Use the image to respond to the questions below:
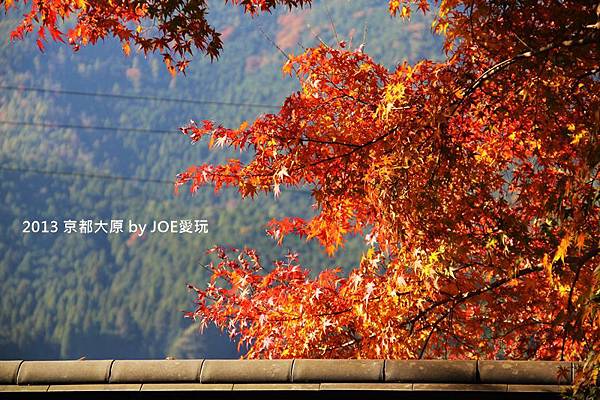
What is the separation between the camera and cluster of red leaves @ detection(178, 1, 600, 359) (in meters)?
5.51

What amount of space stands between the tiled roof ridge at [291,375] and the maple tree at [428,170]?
94cm

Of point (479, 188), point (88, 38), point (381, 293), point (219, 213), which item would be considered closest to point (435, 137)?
point (479, 188)

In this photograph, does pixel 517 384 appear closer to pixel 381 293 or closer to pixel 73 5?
pixel 381 293

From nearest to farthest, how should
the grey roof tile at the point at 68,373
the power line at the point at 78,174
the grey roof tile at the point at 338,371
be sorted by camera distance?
the grey roof tile at the point at 338,371, the grey roof tile at the point at 68,373, the power line at the point at 78,174

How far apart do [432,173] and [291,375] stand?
6.30ft

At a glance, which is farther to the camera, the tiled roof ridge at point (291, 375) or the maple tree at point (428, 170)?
the maple tree at point (428, 170)

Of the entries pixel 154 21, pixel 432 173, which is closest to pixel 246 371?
pixel 432 173

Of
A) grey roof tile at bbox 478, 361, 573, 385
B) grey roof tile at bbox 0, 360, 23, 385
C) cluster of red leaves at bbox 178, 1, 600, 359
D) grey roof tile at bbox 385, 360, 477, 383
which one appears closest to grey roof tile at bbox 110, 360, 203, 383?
grey roof tile at bbox 0, 360, 23, 385

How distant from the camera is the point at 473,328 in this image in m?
7.29

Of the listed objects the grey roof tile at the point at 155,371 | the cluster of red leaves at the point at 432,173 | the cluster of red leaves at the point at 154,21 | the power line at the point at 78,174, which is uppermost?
the power line at the point at 78,174

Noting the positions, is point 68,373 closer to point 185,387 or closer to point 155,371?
point 155,371

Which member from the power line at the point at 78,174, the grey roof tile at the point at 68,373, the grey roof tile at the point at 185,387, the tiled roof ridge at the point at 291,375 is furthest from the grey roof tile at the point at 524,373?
the power line at the point at 78,174

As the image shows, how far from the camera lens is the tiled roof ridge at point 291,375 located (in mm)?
4129

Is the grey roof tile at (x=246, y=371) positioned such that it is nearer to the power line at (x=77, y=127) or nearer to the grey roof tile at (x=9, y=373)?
the grey roof tile at (x=9, y=373)
